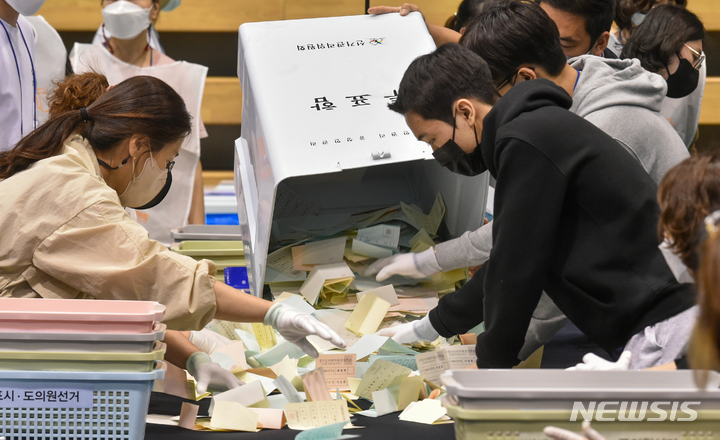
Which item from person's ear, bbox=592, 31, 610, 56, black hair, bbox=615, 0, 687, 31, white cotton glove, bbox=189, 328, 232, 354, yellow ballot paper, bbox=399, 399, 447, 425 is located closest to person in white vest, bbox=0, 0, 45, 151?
white cotton glove, bbox=189, 328, 232, 354

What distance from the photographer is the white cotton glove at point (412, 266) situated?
1700mm

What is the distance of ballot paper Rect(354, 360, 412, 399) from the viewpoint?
1268 millimetres

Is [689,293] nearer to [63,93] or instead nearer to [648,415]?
[648,415]

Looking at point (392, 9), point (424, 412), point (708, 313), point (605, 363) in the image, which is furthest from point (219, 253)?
point (708, 313)

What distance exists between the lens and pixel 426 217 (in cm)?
182

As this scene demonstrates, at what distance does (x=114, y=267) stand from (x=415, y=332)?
69 cm

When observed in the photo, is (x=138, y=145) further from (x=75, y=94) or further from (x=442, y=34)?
(x=442, y=34)

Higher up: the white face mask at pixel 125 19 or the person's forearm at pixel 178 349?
the white face mask at pixel 125 19

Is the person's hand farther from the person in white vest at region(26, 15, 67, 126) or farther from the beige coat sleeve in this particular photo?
the person in white vest at region(26, 15, 67, 126)

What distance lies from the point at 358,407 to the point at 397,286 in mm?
587

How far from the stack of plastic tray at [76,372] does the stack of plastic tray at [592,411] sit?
44cm

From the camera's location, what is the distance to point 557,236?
1.11m

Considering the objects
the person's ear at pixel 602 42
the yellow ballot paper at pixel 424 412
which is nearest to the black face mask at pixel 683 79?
the person's ear at pixel 602 42

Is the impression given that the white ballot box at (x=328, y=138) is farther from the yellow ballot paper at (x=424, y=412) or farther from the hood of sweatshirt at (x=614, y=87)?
the yellow ballot paper at (x=424, y=412)
